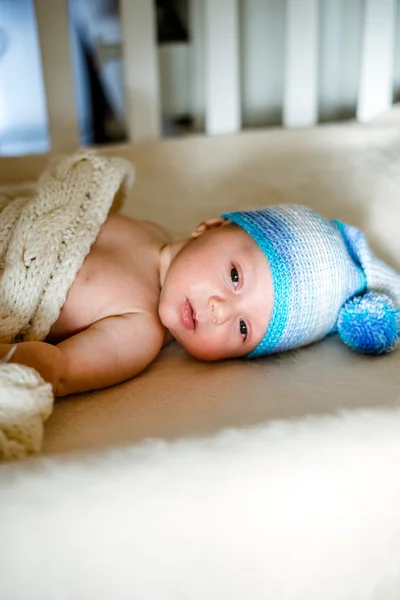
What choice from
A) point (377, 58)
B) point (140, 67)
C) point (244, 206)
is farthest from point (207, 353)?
point (377, 58)

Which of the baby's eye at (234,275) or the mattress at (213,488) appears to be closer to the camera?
the mattress at (213,488)

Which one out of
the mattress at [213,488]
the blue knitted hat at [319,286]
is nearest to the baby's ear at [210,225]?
the blue knitted hat at [319,286]

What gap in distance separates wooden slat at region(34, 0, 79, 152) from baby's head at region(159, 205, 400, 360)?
2.13 ft

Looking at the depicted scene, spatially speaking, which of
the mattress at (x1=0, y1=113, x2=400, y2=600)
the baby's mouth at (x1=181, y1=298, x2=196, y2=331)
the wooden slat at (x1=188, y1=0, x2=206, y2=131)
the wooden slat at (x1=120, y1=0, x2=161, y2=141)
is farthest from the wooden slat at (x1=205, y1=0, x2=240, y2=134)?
the mattress at (x1=0, y1=113, x2=400, y2=600)

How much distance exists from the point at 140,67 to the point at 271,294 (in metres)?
0.78

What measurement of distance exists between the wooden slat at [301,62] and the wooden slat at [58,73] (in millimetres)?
498

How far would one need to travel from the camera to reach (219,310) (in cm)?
90

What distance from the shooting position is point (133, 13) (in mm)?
1421

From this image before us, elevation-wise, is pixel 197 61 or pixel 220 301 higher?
pixel 197 61

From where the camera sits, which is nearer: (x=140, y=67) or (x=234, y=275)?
(x=234, y=275)

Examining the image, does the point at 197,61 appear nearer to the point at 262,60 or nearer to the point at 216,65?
the point at 262,60

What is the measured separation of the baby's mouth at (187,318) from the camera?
0.92 metres

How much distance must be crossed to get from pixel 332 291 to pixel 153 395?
0.31m

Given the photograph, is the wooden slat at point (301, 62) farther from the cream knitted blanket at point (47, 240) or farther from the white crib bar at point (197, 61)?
the cream knitted blanket at point (47, 240)
